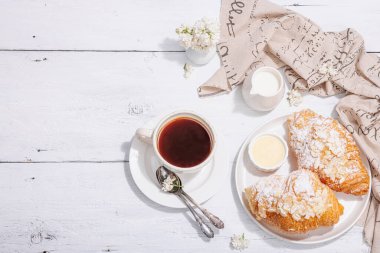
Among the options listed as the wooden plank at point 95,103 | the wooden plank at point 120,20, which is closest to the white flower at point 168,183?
the wooden plank at point 95,103

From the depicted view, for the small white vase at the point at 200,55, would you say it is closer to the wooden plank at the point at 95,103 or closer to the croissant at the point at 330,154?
the wooden plank at the point at 95,103

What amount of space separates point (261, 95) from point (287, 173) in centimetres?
25

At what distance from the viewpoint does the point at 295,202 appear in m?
1.21

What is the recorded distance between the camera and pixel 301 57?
1.44 meters

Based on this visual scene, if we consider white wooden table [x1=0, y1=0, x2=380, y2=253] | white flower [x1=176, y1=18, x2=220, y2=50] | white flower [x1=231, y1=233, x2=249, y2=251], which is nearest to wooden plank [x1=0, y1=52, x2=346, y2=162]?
white wooden table [x1=0, y1=0, x2=380, y2=253]

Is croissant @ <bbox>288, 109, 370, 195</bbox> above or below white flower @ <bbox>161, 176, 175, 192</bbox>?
above

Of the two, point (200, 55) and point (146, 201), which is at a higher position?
point (200, 55)

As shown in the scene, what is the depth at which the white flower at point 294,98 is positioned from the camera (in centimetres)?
142

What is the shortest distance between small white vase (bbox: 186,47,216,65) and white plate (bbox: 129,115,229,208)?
246 mm

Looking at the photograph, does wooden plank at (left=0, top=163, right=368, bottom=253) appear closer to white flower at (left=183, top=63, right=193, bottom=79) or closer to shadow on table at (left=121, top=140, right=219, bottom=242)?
shadow on table at (left=121, top=140, right=219, bottom=242)

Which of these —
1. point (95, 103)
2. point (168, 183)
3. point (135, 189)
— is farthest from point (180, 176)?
point (95, 103)

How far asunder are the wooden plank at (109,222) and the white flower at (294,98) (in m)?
0.32

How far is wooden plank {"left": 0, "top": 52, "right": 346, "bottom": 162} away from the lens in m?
1.42

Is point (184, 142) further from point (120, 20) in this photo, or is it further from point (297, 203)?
point (120, 20)
